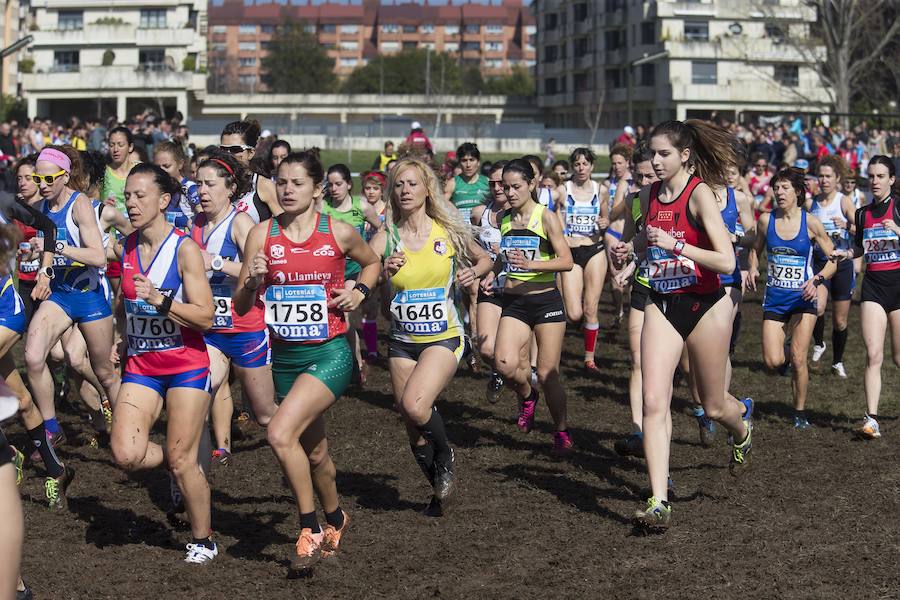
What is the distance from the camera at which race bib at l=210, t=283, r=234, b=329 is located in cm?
815

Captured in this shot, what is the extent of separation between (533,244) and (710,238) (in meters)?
2.42

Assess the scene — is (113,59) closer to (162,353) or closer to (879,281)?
(879,281)

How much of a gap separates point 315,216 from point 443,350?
1.32 m

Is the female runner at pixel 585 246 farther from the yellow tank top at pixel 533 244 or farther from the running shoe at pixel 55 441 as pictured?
the running shoe at pixel 55 441

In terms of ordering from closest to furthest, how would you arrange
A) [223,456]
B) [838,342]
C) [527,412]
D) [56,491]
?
[56,491], [223,456], [527,412], [838,342]


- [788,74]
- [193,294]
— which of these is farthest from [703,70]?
[193,294]

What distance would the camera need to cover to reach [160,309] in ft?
20.4

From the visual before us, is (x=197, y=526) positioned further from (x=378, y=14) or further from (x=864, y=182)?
(x=378, y=14)

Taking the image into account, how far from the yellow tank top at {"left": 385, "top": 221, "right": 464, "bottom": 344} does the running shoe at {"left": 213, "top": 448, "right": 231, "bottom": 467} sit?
2.14m

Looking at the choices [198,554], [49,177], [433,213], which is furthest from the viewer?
[49,177]

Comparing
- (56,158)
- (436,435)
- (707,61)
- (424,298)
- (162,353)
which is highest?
(707,61)

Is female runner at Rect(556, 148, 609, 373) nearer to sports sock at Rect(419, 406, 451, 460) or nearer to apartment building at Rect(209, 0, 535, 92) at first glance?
sports sock at Rect(419, 406, 451, 460)

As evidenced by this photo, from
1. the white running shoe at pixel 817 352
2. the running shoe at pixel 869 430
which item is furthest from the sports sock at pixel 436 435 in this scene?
the white running shoe at pixel 817 352

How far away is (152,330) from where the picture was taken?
6.50 metres
